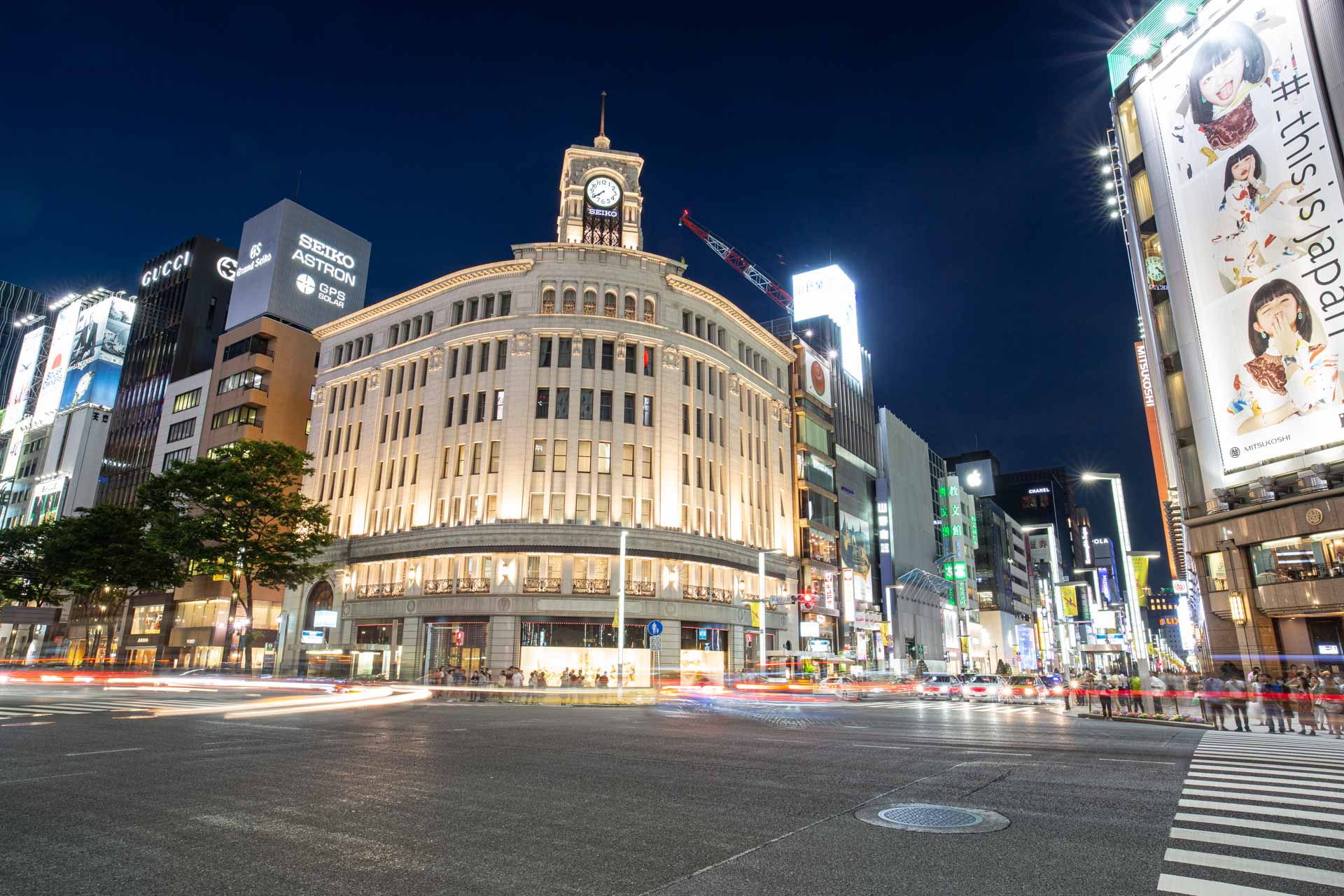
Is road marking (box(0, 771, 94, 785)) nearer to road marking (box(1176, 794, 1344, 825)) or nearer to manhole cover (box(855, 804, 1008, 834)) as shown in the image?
manhole cover (box(855, 804, 1008, 834))

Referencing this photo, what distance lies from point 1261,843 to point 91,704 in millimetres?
28595

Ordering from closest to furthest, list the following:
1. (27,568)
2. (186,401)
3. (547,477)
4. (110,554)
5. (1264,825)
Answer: (1264,825), (547,477), (110,554), (27,568), (186,401)

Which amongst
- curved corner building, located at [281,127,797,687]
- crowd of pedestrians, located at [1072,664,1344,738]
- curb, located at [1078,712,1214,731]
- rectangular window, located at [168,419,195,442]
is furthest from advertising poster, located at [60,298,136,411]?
crowd of pedestrians, located at [1072,664,1344,738]

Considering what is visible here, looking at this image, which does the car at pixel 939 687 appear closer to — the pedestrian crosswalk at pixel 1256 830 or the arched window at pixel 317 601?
the pedestrian crosswalk at pixel 1256 830

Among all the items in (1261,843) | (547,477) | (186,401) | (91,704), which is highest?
(186,401)

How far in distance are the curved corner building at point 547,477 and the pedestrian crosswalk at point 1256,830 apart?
119ft

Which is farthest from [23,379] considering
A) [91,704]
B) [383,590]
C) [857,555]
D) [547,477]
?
[857,555]

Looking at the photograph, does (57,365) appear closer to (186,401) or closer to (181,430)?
(186,401)

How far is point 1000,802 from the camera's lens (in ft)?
27.6

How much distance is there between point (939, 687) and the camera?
44.5 meters

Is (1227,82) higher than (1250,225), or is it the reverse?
(1227,82)

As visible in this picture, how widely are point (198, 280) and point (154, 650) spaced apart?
47.1m

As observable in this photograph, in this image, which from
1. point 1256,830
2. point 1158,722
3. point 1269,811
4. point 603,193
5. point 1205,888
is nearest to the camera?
point 1205,888

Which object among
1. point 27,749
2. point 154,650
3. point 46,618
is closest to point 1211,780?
point 27,749
